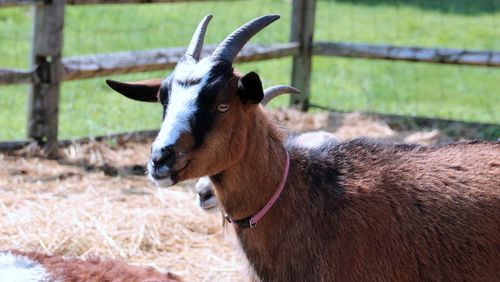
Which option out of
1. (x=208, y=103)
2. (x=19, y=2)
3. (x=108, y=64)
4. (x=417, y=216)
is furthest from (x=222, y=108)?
(x=108, y=64)

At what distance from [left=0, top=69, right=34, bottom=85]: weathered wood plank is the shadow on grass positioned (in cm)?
1236

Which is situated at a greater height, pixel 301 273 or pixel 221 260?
pixel 301 273

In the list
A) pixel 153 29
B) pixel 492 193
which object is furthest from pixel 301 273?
pixel 153 29

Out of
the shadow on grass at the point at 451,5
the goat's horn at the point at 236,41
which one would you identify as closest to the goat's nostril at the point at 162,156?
the goat's horn at the point at 236,41

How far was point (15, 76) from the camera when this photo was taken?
26.5 ft

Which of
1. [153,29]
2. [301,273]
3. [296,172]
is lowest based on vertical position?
[153,29]

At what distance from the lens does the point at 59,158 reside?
842 cm

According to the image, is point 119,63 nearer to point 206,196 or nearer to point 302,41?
point 302,41

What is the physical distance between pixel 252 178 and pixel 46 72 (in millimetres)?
4403

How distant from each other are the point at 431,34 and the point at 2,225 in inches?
498

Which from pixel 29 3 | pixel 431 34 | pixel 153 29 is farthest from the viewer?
pixel 431 34

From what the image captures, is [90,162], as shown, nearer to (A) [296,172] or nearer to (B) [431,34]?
(A) [296,172]

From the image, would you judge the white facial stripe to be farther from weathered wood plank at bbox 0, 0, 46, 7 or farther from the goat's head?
weathered wood plank at bbox 0, 0, 46, 7

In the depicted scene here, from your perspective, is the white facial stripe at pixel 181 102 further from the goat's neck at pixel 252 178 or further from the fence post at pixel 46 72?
the fence post at pixel 46 72
